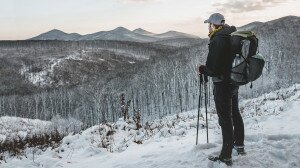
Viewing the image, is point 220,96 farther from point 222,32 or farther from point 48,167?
point 48,167

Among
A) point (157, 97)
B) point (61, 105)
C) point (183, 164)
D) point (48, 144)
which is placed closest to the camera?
point (183, 164)

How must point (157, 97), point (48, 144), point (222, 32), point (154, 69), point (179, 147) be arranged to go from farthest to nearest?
point (154, 69)
point (157, 97)
point (48, 144)
point (179, 147)
point (222, 32)

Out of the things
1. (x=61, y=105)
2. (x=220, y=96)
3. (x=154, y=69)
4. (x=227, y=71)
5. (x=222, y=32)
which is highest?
(x=222, y=32)

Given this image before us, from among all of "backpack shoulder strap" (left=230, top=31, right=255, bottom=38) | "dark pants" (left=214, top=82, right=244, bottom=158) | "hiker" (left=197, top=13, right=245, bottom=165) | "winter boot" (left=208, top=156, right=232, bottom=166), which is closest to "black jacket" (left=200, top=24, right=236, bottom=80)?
"hiker" (left=197, top=13, right=245, bottom=165)

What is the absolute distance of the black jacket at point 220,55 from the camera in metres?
6.46

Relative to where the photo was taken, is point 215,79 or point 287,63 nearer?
point 215,79

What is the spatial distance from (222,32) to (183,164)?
2409mm

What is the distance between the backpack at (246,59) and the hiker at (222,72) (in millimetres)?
101

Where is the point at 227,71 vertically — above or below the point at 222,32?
below

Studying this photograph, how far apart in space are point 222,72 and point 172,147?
2.60 meters

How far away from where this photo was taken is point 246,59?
656 cm

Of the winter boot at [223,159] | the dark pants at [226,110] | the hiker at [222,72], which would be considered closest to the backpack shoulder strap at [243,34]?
the hiker at [222,72]

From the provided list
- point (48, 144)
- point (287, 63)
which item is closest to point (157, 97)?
point (287, 63)

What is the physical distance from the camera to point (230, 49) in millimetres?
6551
